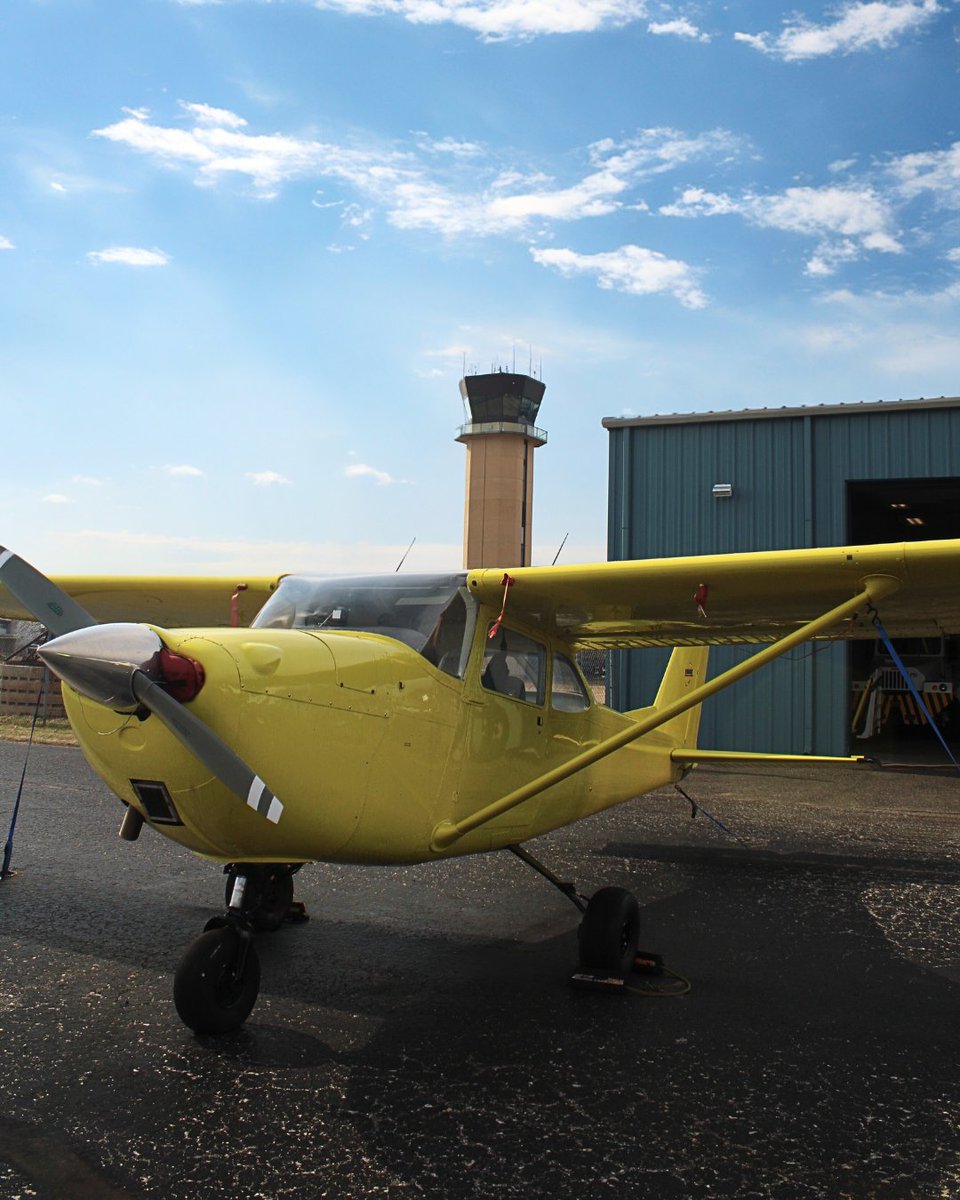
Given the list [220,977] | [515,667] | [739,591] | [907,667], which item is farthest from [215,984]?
[907,667]

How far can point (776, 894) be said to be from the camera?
725 cm

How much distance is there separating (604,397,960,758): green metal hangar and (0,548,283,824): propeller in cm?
1316

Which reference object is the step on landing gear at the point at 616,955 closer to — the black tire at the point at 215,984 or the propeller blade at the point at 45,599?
the black tire at the point at 215,984

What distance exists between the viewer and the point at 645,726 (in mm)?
5184

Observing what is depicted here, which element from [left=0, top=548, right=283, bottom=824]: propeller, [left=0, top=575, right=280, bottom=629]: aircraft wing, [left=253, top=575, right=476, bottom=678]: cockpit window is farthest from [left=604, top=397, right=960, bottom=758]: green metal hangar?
[left=0, top=548, right=283, bottom=824]: propeller

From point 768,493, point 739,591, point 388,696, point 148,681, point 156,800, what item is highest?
point 768,493

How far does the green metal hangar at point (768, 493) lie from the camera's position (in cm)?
1589

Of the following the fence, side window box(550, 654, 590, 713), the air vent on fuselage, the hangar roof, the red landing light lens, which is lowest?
the fence

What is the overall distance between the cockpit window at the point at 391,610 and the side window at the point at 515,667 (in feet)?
1.00

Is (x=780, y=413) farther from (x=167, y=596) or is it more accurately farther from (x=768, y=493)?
(x=167, y=596)

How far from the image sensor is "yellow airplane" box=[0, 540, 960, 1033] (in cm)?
382

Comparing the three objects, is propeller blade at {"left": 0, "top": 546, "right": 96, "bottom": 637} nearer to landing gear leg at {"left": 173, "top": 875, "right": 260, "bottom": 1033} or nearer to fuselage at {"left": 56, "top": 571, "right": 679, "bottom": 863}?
fuselage at {"left": 56, "top": 571, "right": 679, "bottom": 863}

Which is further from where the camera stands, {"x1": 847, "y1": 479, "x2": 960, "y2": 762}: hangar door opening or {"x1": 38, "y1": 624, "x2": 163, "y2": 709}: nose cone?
{"x1": 847, "y1": 479, "x2": 960, "y2": 762}: hangar door opening

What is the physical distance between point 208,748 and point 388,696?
3.49 ft
